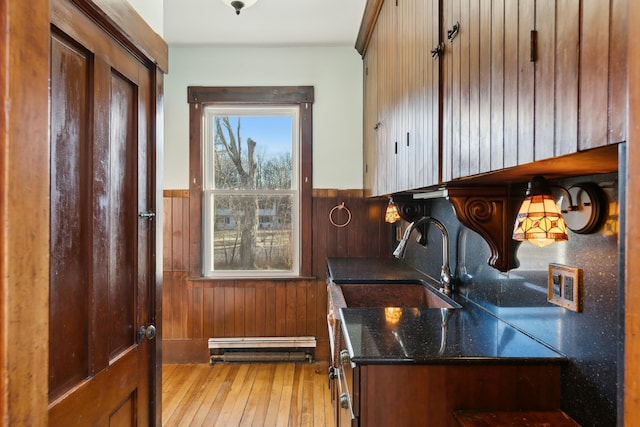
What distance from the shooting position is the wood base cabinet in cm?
106

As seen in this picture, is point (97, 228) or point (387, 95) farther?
point (387, 95)

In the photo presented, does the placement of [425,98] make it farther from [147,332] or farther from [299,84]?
[299,84]

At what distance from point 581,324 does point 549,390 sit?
0.21m

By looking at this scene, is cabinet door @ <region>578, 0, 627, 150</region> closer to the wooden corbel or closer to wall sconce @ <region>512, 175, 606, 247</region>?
wall sconce @ <region>512, 175, 606, 247</region>

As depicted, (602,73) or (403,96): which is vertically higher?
(403,96)

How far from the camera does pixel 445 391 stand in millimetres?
1068

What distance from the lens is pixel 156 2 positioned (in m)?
1.60

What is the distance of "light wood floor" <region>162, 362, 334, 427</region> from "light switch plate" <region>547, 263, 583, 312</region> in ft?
5.87

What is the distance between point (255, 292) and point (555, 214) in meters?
2.71

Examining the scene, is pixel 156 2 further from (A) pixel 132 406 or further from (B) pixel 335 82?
(B) pixel 335 82

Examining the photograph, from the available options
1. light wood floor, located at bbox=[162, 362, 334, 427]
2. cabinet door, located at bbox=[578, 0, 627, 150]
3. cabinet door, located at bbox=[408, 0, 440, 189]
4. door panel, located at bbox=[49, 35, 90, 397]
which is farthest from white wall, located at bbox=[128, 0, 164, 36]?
light wood floor, located at bbox=[162, 362, 334, 427]

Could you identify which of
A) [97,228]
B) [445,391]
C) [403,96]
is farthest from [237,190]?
[445,391]

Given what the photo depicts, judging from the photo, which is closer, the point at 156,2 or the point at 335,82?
the point at 156,2

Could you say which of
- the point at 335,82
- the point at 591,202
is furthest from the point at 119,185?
the point at 335,82
